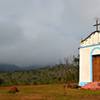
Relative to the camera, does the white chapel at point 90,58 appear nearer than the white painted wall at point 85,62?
Yes

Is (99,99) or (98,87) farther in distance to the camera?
(98,87)

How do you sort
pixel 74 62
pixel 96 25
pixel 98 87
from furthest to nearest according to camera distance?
pixel 74 62 < pixel 96 25 < pixel 98 87

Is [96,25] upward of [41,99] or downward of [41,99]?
upward

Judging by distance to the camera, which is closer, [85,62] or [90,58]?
[90,58]

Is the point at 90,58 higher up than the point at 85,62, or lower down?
higher up

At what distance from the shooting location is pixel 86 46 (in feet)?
104

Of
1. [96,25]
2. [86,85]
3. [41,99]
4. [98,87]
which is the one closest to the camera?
[41,99]

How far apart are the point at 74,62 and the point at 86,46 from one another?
48.3ft

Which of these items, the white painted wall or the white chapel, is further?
the white painted wall

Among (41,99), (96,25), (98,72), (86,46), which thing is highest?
(96,25)

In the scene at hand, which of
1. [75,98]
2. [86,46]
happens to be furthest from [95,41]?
[75,98]

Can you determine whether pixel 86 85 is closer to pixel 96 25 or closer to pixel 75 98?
pixel 96 25

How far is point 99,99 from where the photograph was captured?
65.6 feet

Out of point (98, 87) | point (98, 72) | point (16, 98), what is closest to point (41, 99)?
point (16, 98)
